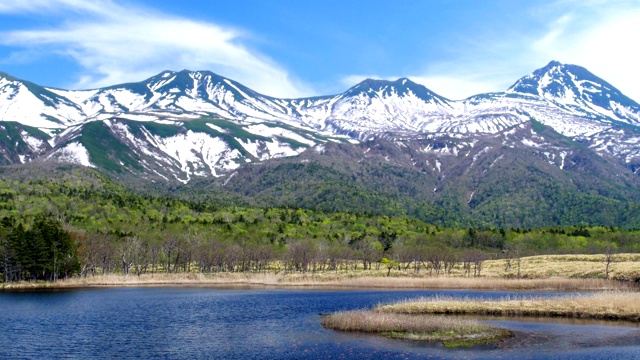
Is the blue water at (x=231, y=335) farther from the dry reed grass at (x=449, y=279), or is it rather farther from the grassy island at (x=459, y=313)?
the dry reed grass at (x=449, y=279)

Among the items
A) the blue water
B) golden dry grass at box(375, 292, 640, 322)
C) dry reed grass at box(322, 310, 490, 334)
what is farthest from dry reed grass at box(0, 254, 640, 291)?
dry reed grass at box(322, 310, 490, 334)

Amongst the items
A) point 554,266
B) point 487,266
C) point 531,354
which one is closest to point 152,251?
point 487,266

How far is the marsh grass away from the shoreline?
5243cm

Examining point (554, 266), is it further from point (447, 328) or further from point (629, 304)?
point (447, 328)

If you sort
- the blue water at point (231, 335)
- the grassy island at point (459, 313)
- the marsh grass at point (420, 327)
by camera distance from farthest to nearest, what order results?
the grassy island at point (459, 313)
the marsh grass at point (420, 327)
the blue water at point (231, 335)

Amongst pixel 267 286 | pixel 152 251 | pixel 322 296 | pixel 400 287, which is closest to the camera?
pixel 322 296

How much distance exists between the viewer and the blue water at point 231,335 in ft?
174

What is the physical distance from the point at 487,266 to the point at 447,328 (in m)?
113

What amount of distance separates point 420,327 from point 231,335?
20.1m

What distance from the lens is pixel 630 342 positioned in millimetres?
54750

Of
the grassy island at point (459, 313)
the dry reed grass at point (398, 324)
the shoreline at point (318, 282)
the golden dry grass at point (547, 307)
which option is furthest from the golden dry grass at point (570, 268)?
the dry reed grass at point (398, 324)

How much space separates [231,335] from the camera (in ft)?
212

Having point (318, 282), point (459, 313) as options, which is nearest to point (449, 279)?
point (318, 282)

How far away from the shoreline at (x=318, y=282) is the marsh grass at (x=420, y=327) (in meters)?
52.4
